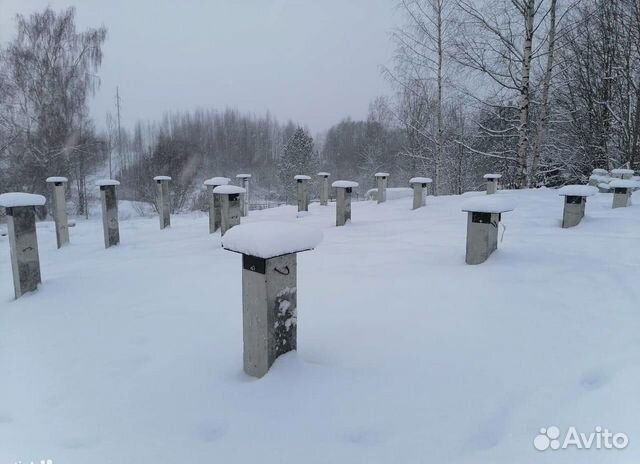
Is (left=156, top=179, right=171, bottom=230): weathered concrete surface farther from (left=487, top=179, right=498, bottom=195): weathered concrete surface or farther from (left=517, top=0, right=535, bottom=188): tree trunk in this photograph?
(left=517, top=0, right=535, bottom=188): tree trunk

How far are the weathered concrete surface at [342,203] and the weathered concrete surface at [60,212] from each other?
17.0 feet

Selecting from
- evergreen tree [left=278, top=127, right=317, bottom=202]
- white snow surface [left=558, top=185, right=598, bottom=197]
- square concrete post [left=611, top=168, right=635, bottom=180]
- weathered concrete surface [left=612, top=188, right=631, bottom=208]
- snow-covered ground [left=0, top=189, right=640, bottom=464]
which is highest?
evergreen tree [left=278, top=127, right=317, bottom=202]

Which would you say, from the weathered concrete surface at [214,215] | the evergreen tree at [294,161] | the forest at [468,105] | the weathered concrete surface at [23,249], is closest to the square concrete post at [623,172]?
the forest at [468,105]

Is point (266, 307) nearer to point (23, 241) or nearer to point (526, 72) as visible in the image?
point (23, 241)

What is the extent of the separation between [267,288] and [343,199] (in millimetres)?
5190

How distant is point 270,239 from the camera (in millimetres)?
2000

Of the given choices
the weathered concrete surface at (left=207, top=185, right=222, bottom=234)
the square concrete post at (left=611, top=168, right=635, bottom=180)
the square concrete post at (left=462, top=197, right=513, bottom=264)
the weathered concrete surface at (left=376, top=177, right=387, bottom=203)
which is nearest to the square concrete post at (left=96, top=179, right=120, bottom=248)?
the weathered concrete surface at (left=207, top=185, right=222, bottom=234)

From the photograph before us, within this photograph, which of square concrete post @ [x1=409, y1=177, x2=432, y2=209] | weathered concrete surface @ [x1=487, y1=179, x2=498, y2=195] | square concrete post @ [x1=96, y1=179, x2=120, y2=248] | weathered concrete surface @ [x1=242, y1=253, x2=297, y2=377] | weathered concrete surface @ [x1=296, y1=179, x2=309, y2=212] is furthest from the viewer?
weathered concrete surface @ [x1=296, y1=179, x2=309, y2=212]

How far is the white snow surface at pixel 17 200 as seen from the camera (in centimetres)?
402

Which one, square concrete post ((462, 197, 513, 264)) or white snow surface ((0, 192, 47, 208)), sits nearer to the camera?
square concrete post ((462, 197, 513, 264))

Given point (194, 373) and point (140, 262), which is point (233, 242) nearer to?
point (194, 373)

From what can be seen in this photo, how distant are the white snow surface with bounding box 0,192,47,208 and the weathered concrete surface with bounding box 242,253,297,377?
324 centimetres

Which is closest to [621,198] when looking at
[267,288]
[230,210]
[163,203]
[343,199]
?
[343,199]

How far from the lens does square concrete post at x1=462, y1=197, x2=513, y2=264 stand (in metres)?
3.61
